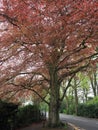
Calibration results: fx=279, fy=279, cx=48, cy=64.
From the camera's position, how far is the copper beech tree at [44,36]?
15.9 m

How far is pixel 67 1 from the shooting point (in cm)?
1575

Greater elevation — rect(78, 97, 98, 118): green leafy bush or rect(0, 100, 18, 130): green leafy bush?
rect(78, 97, 98, 118): green leafy bush

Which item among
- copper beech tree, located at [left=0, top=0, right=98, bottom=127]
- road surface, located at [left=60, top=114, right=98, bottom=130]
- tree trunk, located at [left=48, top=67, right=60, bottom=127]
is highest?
copper beech tree, located at [left=0, top=0, right=98, bottom=127]

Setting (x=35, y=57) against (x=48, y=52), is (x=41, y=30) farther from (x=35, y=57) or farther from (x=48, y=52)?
(x=35, y=57)

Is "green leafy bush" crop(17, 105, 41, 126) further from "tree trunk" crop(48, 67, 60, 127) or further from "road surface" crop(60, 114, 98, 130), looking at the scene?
"road surface" crop(60, 114, 98, 130)

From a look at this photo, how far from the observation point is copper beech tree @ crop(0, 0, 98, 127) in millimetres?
15922

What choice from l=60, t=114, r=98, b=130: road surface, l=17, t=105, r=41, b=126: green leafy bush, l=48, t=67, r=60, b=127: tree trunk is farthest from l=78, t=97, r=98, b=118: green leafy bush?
l=48, t=67, r=60, b=127: tree trunk

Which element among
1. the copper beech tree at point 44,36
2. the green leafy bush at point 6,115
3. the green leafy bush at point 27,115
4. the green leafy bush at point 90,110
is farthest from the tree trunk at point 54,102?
the green leafy bush at point 90,110

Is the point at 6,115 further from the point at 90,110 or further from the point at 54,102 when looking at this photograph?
the point at 90,110

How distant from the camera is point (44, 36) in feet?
55.3

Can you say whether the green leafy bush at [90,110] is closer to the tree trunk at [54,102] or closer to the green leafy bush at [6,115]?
the tree trunk at [54,102]

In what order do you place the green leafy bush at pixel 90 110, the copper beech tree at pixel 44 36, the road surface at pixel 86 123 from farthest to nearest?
the green leafy bush at pixel 90 110 → the road surface at pixel 86 123 → the copper beech tree at pixel 44 36

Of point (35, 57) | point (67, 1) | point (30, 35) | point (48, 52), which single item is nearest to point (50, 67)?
point (35, 57)

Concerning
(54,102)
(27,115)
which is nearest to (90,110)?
(27,115)
